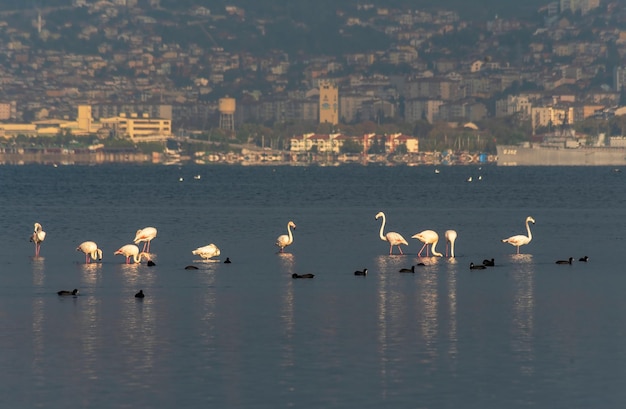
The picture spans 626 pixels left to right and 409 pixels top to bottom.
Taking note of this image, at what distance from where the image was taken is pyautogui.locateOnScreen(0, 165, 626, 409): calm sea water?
2489 centimetres

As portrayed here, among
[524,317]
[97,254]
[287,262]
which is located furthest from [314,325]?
[287,262]

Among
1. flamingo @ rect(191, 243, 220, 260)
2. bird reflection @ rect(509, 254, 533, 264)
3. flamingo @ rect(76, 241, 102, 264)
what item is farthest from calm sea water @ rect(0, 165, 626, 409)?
flamingo @ rect(76, 241, 102, 264)

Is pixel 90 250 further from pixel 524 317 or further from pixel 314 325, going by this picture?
pixel 524 317

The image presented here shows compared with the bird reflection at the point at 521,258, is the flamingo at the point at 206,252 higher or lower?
higher

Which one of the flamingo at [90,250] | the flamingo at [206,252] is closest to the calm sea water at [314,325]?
the flamingo at [206,252]

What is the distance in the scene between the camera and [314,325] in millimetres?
31359

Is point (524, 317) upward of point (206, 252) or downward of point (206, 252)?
downward

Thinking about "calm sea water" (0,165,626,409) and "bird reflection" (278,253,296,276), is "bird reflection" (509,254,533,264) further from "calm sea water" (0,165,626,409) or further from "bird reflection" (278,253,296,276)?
"bird reflection" (278,253,296,276)

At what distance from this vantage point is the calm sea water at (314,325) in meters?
24.9

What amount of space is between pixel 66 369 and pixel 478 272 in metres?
18.0

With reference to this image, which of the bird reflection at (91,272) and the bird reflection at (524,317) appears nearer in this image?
the bird reflection at (524,317)

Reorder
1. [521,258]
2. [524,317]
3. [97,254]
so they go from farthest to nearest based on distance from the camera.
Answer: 1. [521,258]
2. [97,254]
3. [524,317]

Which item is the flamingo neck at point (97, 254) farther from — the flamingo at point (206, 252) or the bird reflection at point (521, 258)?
the bird reflection at point (521, 258)

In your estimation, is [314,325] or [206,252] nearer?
[314,325]
